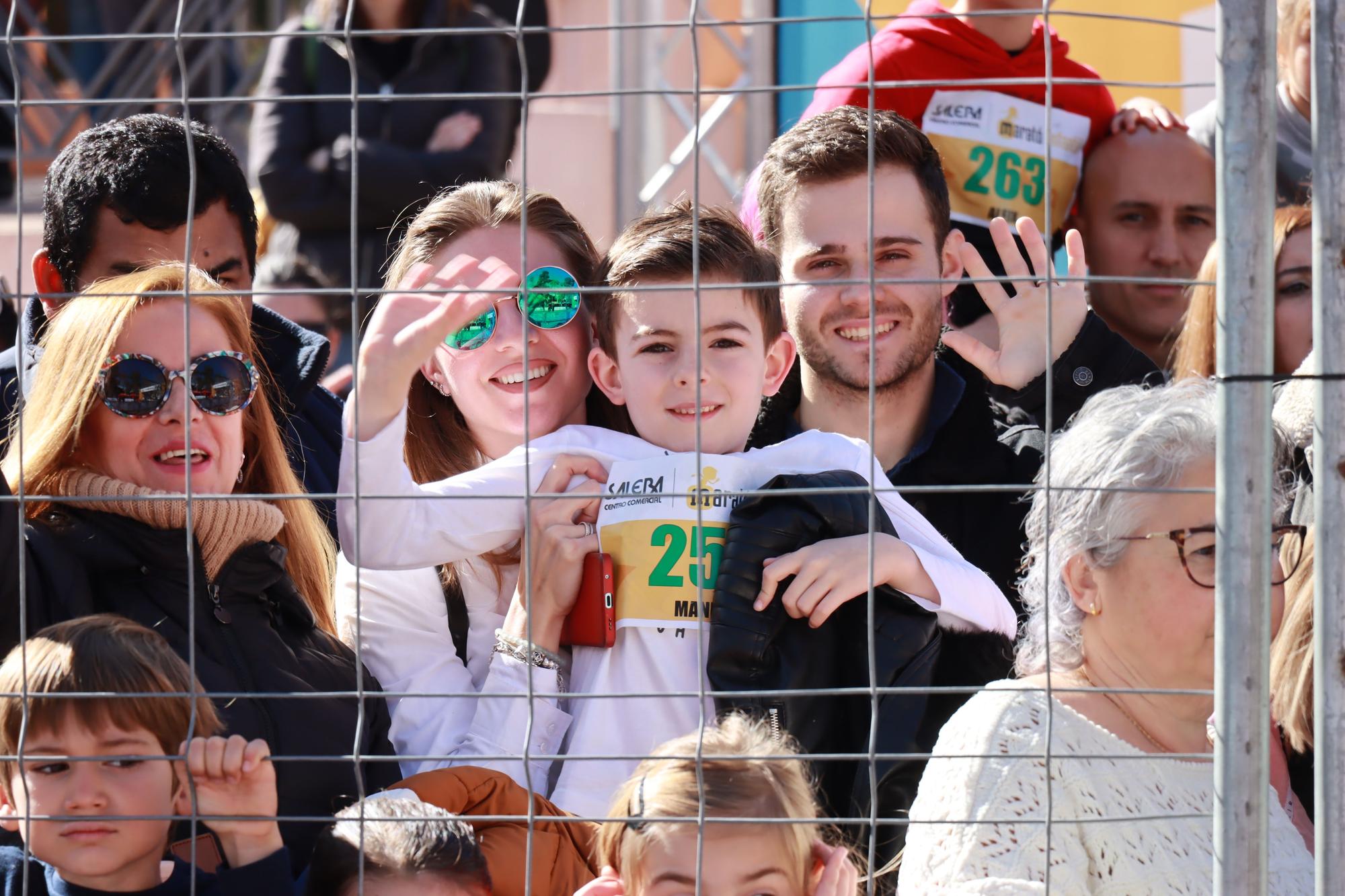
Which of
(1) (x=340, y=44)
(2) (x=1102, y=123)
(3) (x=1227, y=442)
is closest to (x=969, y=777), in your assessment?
(3) (x=1227, y=442)

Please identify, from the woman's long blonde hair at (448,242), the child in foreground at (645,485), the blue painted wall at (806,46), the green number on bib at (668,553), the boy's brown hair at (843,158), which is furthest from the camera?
the blue painted wall at (806,46)

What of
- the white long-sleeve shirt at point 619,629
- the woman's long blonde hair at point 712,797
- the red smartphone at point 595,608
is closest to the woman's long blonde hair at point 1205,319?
the white long-sleeve shirt at point 619,629

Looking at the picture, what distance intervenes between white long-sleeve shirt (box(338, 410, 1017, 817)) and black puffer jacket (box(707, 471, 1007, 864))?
66 millimetres

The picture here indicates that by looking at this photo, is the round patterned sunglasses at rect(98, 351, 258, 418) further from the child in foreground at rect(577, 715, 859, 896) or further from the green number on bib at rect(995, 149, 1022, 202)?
the green number on bib at rect(995, 149, 1022, 202)

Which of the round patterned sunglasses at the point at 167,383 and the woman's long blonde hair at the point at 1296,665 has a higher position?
the round patterned sunglasses at the point at 167,383

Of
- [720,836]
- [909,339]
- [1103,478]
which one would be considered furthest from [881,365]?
[720,836]

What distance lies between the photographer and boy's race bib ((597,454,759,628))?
7.30 ft

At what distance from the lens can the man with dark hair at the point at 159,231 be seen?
9.30 ft

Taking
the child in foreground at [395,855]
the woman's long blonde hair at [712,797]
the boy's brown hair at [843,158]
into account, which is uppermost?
the boy's brown hair at [843,158]

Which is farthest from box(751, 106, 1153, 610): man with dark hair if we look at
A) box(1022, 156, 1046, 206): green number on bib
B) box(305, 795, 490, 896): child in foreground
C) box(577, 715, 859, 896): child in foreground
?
box(305, 795, 490, 896): child in foreground

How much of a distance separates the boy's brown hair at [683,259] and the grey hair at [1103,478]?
1.73 feet

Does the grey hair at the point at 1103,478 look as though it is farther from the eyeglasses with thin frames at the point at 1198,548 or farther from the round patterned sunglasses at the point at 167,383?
the round patterned sunglasses at the point at 167,383

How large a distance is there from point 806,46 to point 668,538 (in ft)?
13.7

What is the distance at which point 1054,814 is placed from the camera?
6.29 ft
